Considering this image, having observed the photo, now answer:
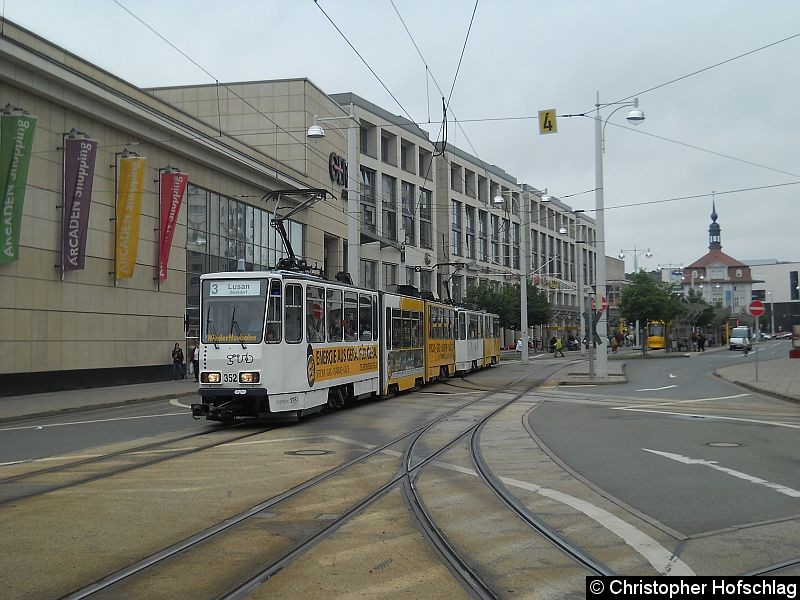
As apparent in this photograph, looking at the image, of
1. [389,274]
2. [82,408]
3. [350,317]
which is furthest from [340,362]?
[389,274]

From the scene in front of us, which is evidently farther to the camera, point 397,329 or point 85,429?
point 397,329

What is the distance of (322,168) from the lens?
158 ft

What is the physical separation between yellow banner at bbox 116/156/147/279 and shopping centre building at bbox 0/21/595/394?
0.04m

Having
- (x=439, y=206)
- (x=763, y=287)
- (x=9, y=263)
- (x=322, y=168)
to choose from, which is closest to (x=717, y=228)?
(x=763, y=287)

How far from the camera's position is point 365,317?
21.3 meters

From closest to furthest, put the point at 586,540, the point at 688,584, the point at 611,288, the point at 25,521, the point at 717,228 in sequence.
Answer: the point at 688,584, the point at 586,540, the point at 25,521, the point at 611,288, the point at 717,228

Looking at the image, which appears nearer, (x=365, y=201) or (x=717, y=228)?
(x=365, y=201)

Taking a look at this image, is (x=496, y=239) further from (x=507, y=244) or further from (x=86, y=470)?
(x=86, y=470)

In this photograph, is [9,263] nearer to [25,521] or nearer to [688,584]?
[25,521]

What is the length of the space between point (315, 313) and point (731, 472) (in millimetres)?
9599

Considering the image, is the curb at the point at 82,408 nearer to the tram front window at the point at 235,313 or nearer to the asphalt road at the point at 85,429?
the asphalt road at the point at 85,429

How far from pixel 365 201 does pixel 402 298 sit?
3483 cm

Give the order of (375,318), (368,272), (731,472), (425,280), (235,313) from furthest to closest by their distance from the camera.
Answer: (425,280) → (368,272) → (375,318) → (235,313) → (731,472)

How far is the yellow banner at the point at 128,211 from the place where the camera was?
29.7 metres
